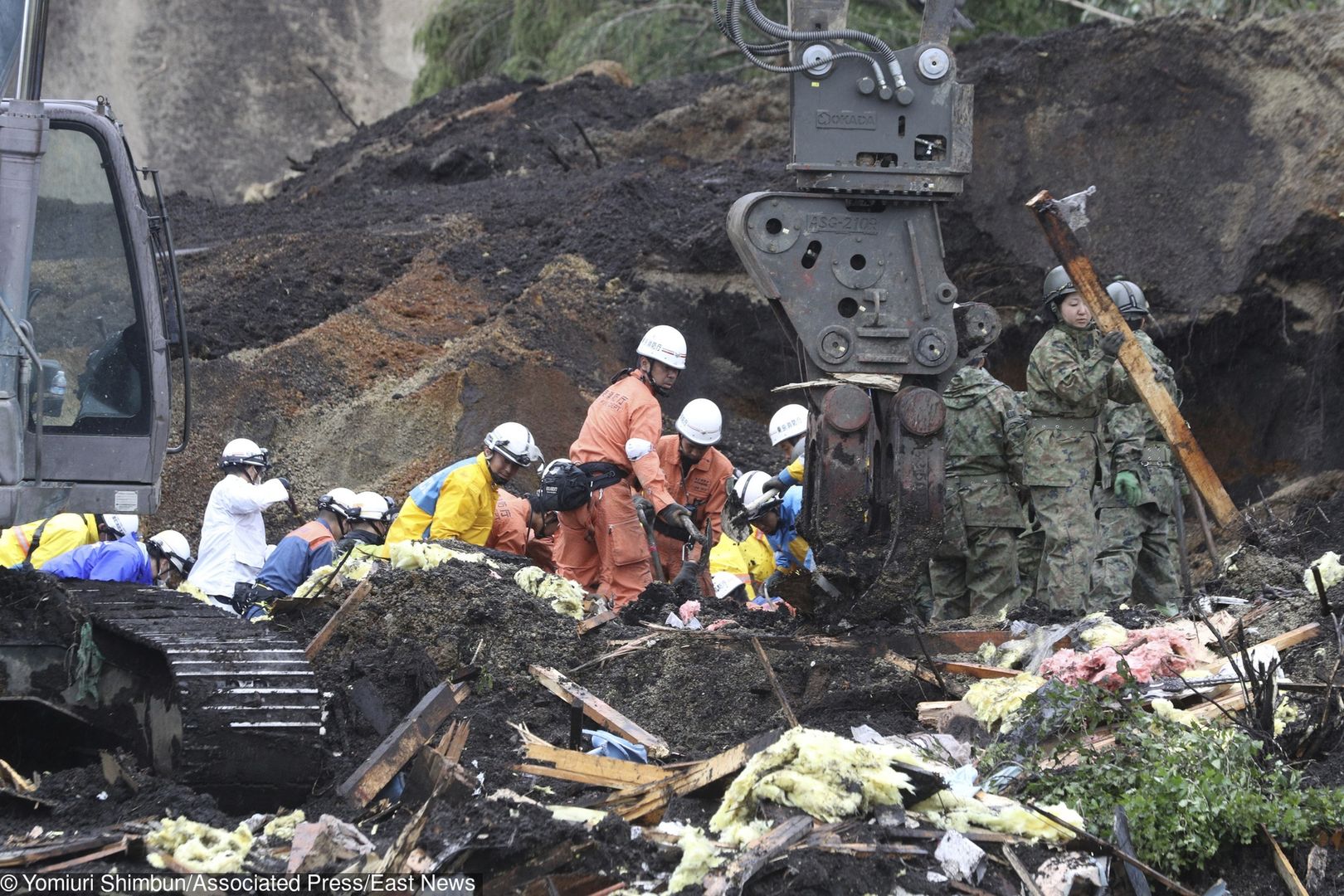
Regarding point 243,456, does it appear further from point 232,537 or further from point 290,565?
point 290,565

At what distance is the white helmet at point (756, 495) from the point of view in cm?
820

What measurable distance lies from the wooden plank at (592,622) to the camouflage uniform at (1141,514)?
3117 mm

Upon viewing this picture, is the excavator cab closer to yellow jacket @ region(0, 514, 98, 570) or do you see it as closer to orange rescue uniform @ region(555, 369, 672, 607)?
yellow jacket @ region(0, 514, 98, 570)

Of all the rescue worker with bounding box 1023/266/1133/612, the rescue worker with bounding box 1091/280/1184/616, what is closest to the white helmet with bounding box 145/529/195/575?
the rescue worker with bounding box 1023/266/1133/612

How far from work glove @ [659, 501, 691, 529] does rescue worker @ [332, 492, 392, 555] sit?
1.88 metres

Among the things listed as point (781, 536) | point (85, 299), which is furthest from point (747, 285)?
point (85, 299)

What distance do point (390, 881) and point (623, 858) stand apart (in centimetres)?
70

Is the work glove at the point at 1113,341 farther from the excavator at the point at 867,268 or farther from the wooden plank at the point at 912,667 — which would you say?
the wooden plank at the point at 912,667

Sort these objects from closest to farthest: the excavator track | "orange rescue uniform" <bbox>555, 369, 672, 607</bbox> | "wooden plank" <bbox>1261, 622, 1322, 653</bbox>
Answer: the excavator track < "wooden plank" <bbox>1261, 622, 1322, 653</bbox> < "orange rescue uniform" <bbox>555, 369, 672, 607</bbox>

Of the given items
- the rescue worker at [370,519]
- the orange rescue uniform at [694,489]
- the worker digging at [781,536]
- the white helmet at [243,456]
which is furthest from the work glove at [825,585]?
the white helmet at [243,456]

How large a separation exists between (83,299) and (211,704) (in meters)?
1.70

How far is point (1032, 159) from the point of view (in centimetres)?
1349

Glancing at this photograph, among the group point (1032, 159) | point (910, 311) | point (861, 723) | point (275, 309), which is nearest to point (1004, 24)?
point (1032, 159)

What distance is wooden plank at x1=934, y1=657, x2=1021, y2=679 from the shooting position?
614cm
